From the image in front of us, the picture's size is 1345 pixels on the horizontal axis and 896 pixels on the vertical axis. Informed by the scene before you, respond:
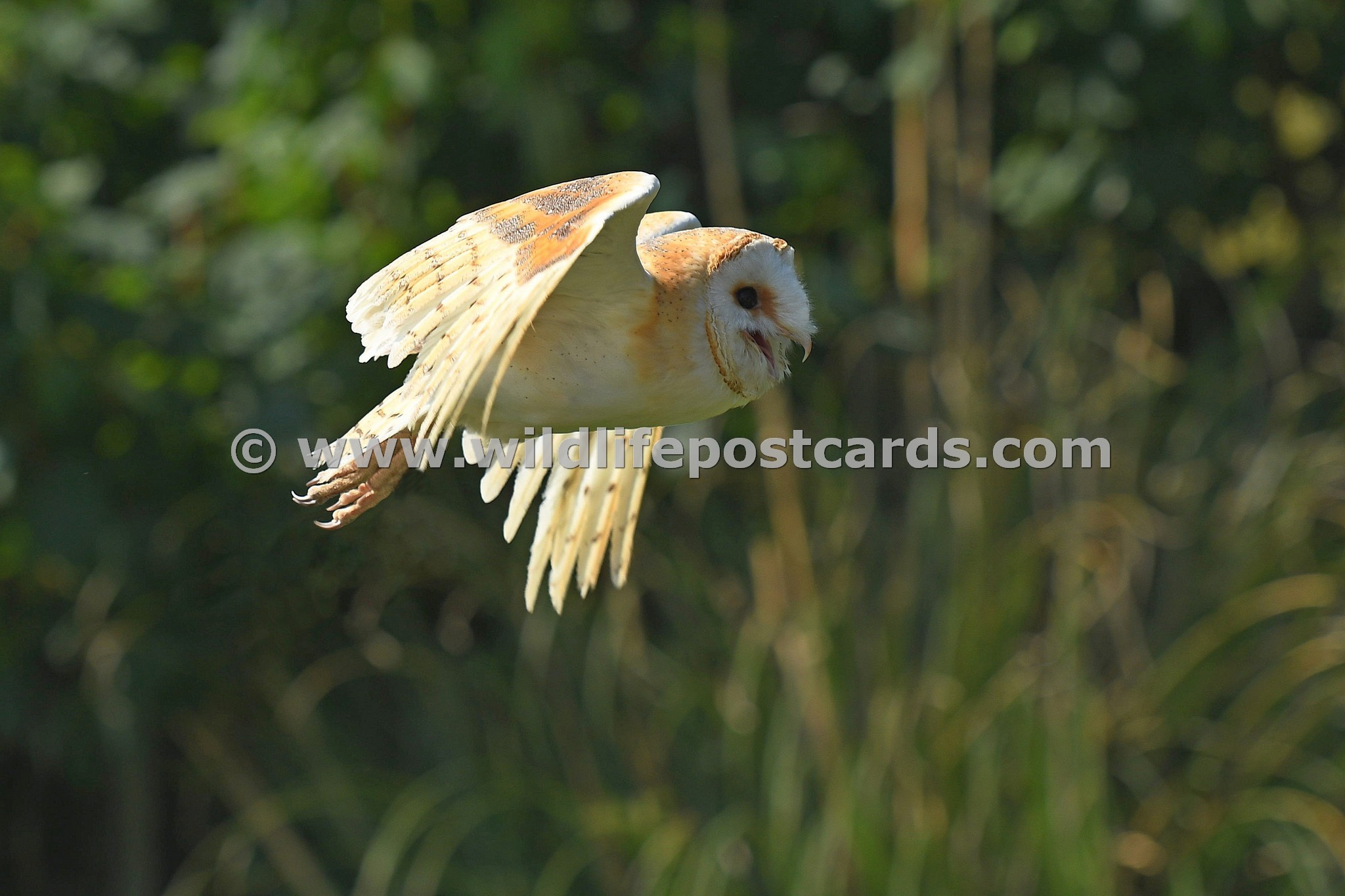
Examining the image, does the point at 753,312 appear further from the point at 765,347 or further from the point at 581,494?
the point at 581,494

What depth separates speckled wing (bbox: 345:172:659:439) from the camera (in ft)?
4.58

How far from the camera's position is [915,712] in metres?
2.99

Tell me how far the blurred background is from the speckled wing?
4.44ft

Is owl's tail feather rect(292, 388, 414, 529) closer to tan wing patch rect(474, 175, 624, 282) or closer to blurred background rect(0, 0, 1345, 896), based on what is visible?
tan wing patch rect(474, 175, 624, 282)

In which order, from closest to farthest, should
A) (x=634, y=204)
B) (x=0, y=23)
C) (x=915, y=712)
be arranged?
(x=634, y=204), (x=915, y=712), (x=0, y=23)

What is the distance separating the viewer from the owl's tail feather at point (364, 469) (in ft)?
5.85

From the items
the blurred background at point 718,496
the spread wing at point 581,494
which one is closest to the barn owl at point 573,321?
the spread wing at point 581,494

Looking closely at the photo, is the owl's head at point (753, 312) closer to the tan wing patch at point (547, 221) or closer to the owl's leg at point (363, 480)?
the tan wing patch at point (547, 221)

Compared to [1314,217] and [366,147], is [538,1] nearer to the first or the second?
[366,147]

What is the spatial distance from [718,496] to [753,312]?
1988 mm

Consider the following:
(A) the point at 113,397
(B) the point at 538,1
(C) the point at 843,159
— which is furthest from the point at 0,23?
(C) the point at 843,159

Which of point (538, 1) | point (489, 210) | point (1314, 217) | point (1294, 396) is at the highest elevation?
point (538, 1)

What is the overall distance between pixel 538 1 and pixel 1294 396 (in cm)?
207

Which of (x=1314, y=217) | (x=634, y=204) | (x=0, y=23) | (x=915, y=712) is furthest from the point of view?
(x=1314, y=217)
